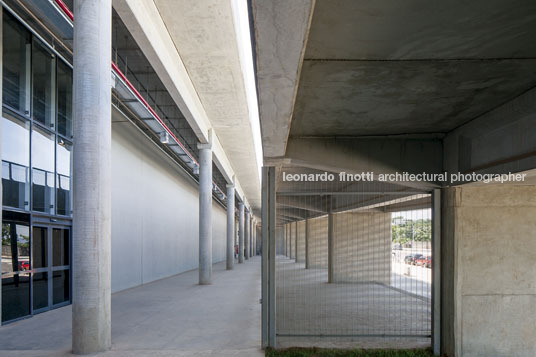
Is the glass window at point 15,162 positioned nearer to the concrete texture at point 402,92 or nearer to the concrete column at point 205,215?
the concrete texture at point 402,92

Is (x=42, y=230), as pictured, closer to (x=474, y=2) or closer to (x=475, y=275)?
(x=475, y=275)

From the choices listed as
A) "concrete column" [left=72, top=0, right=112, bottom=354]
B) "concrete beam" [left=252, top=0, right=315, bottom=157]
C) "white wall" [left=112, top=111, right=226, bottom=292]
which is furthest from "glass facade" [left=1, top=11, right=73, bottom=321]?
"concrete beam" [left=252, top=0, right=315, bottom=157]

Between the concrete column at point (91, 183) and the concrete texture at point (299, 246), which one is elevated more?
the concrete column at point (91, 183)

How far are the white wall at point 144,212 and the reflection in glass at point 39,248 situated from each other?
370cm

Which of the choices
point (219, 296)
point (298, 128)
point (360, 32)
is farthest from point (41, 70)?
point (360, 32)

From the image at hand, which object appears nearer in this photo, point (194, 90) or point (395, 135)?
point (395, 135)

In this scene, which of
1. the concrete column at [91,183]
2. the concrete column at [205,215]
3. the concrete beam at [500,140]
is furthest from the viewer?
the concrete column at [205,215]

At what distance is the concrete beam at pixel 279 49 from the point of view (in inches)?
95.3

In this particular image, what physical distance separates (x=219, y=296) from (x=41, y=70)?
8655mm

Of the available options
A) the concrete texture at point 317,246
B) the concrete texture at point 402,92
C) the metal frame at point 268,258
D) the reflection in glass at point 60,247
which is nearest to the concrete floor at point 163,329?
the metal frame at point 268,258

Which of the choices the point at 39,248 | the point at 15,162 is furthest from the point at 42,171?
the point at 39,248

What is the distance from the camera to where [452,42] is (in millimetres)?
3920

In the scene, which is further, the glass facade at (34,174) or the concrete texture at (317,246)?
the concrete texture at (317,246)

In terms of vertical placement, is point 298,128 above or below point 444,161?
above
